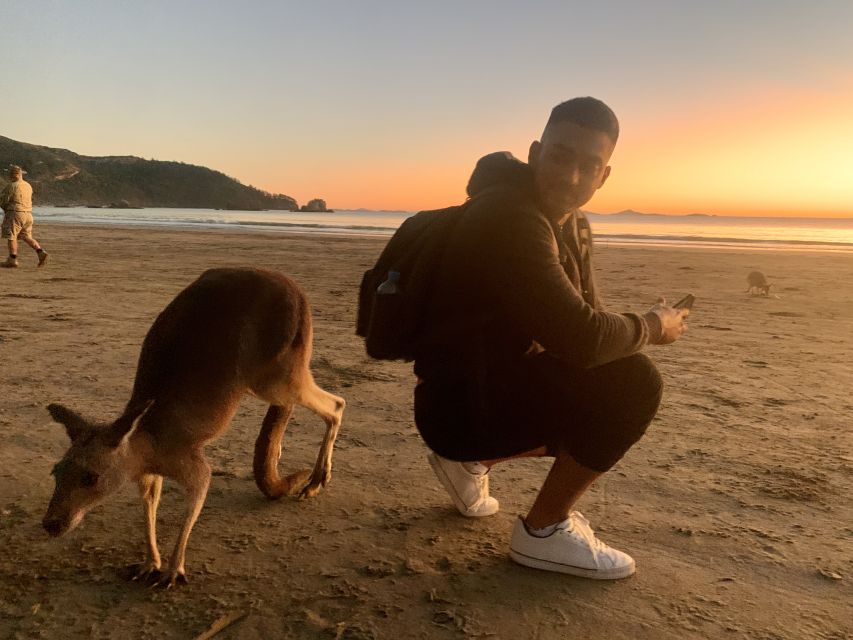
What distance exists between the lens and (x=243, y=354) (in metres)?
2.60

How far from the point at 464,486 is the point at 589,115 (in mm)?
1688

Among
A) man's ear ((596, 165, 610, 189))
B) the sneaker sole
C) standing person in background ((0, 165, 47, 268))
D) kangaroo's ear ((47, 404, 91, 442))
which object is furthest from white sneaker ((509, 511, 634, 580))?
standing person in background ((0, 165, 47, 268))

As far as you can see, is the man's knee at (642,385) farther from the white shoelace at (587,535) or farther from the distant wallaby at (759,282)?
the distant wallaby at (759,282)

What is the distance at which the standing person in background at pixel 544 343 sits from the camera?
2.26 metres

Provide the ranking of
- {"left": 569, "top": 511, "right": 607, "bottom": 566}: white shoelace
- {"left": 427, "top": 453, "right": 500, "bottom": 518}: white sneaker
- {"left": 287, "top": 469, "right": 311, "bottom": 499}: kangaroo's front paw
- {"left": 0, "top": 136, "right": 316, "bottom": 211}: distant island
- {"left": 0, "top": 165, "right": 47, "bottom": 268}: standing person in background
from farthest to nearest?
{"left": 0, "top": 136, "right": 316, "bottom": 211}: distant island, {"left": 0, "top": 165, "right": 47, "bottom": 268}: standing person in background, {"left": 287, "top": 469, "right": 311, "bottom": 499}: kangaroo's front paw, {"left": 427, "top": 453, "right": 500, "bottom": 518}: white sneaker, {"left": 569, "top": 511, "right": 607, "bottom": 566}: white shoelace

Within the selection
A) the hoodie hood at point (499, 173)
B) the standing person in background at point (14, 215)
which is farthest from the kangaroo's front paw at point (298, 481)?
the standing person in background at point (14, 215)

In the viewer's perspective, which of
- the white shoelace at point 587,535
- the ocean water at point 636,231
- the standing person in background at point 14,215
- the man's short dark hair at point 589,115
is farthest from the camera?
the ocean water at point 636,231

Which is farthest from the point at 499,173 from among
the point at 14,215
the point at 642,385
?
the point at 14,215

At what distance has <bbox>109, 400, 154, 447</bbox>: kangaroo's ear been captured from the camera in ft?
7.18

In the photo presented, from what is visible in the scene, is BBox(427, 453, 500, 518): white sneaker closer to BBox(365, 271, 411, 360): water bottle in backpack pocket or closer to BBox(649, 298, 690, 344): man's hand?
BBox(365, 271, 411, 360): water bottle in backpack pocket

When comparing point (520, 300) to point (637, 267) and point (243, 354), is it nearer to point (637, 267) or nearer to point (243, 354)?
point (243, 354)

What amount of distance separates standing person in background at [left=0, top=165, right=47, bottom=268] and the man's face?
11721 mm

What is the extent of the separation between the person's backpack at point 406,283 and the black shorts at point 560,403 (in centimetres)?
24

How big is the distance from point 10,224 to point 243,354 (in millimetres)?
11486
